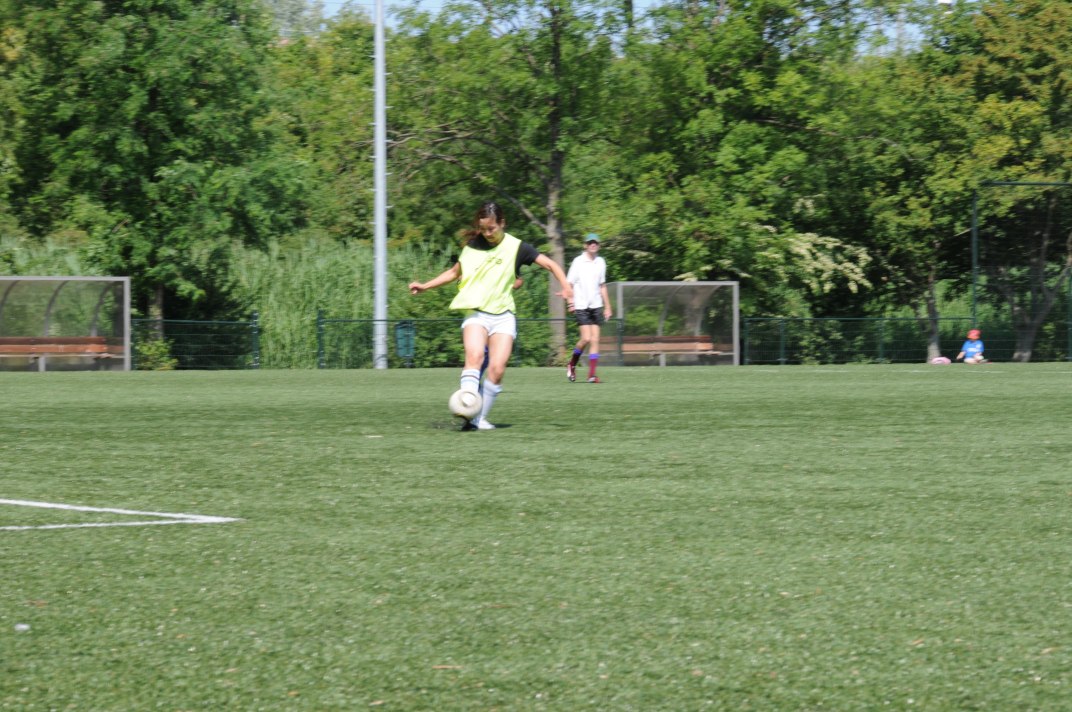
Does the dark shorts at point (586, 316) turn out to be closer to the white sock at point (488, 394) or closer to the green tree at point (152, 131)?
the white sock at point (488, 394)

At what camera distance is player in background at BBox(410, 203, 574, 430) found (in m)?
12.1

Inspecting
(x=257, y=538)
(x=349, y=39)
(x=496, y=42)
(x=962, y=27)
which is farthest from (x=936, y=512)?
(x=349, y=39)

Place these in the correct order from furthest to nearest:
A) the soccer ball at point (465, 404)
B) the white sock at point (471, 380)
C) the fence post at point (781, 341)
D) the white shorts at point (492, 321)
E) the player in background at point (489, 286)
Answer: the fence post at point (781, 341) → the white shorts at point (492, 321) → the player in background at point (489, 286) → the white sock at point (471, 380) → the soccer ball at point (465, 404)

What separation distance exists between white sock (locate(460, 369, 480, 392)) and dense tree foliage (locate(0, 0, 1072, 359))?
22201 mm

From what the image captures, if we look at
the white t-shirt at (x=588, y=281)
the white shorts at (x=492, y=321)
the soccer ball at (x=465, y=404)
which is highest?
the white t-shirt at (x=588, y=281)

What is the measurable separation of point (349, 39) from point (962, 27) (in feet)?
97.3

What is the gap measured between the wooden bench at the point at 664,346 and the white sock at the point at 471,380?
21.5 metres

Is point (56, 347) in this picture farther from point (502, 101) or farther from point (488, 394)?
point (488, 394)

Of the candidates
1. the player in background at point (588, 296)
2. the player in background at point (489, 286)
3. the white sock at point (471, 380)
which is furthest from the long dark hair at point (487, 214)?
the player in background at point (588, 296)

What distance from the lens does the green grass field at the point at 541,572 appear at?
3893 mm

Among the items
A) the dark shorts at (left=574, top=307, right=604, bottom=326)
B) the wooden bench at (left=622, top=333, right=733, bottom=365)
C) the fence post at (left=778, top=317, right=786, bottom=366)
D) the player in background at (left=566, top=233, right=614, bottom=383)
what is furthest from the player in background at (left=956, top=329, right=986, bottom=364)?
the player in background at (left=566, top=233, right=614, bottom=383)

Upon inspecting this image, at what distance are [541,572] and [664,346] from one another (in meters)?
28.2

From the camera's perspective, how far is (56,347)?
30016 millimetres

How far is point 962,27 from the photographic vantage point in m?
40.2
